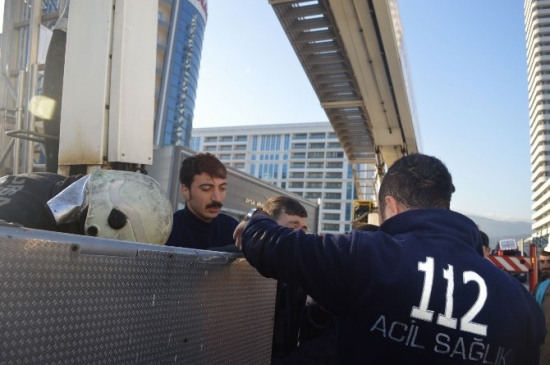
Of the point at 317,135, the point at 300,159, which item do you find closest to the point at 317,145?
the point at 317,135

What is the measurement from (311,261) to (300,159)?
91140mm

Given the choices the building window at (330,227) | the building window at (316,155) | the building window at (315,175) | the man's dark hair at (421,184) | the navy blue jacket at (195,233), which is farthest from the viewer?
the building window at (316,155)

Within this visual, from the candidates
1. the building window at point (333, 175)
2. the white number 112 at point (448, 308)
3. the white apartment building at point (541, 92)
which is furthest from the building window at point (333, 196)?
the white number 112 at point (448, 308)

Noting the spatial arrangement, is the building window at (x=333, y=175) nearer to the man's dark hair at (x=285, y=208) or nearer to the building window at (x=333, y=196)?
the building window at (x=333, y=196)

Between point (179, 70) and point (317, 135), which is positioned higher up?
point (317, 135)

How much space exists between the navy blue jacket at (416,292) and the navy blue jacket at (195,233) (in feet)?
5.17

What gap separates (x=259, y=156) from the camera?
9506 centimetres

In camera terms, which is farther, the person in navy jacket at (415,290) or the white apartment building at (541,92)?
the white apartment building at (541,92)

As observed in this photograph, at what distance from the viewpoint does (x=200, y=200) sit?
122 inches

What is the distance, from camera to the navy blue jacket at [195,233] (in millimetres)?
3064

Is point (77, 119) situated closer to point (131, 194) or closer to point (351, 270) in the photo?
point (131, 194)

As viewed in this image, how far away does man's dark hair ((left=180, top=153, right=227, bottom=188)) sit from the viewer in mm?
3078

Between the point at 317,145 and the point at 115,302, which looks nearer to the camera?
the point at 115,302

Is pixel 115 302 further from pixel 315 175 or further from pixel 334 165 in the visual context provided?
pixel 315 175
